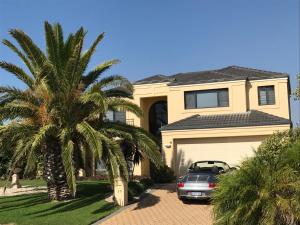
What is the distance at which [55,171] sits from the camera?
16.8 metres

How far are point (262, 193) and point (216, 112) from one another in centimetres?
1905

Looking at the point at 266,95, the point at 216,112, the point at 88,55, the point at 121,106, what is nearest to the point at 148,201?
the point at 121,106

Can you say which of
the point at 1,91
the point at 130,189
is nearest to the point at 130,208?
the point at 130,189

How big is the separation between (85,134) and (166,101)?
15.1 metres

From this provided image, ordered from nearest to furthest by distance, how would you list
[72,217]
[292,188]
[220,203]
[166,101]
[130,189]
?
[292,188], [220,203], [72,217], [130,189], [166,101]

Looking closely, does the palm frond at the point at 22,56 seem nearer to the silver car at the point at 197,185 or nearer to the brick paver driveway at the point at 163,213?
the brick paver driveway at the point at 163,213

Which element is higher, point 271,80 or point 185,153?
point 271,80

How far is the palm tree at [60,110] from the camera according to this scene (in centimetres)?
1577

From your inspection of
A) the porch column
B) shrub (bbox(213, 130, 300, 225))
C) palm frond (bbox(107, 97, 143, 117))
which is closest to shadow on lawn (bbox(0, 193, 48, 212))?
the porch column

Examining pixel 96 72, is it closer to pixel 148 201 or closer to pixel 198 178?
pixel 148 201

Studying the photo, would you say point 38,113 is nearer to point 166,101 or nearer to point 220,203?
point 220,203

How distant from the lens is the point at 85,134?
15516 millimetres

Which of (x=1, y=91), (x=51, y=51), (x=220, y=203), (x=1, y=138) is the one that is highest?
(x=51, y=51)

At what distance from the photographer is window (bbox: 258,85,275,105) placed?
26.6 metres
